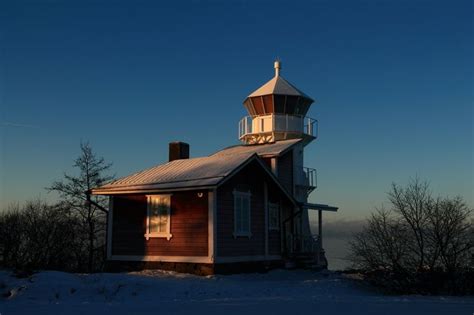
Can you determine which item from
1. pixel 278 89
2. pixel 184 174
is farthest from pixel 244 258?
pixel 278 89

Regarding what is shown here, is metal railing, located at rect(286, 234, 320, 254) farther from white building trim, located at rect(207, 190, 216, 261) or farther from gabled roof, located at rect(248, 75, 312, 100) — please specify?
gabled roof, located at rect(248, 75, 312, 100)

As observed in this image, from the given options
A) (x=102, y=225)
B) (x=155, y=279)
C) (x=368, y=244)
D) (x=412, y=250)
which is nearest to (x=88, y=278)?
(x=155, y=279)

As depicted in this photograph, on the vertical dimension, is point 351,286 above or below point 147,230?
below

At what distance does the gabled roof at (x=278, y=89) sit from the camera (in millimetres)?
30375

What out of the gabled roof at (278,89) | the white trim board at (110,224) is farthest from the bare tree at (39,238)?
the gabled roof at (278,89)

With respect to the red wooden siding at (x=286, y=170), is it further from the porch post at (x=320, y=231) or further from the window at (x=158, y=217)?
the window at (x=158, y=217)

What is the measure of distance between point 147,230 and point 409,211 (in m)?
9.16

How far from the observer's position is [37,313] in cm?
1046

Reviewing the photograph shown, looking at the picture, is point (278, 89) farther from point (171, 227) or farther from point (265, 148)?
point (171, 227)

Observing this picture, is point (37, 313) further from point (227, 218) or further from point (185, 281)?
point (227, 218)

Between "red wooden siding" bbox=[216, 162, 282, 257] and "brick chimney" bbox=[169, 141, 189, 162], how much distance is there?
520 cm

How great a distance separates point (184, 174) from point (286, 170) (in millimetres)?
6405

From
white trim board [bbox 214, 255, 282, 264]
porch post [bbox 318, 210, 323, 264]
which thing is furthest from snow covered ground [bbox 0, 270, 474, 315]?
porch post [bbox 318, 210, 323, 264]

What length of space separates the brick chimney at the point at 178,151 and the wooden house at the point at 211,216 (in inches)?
2.3
